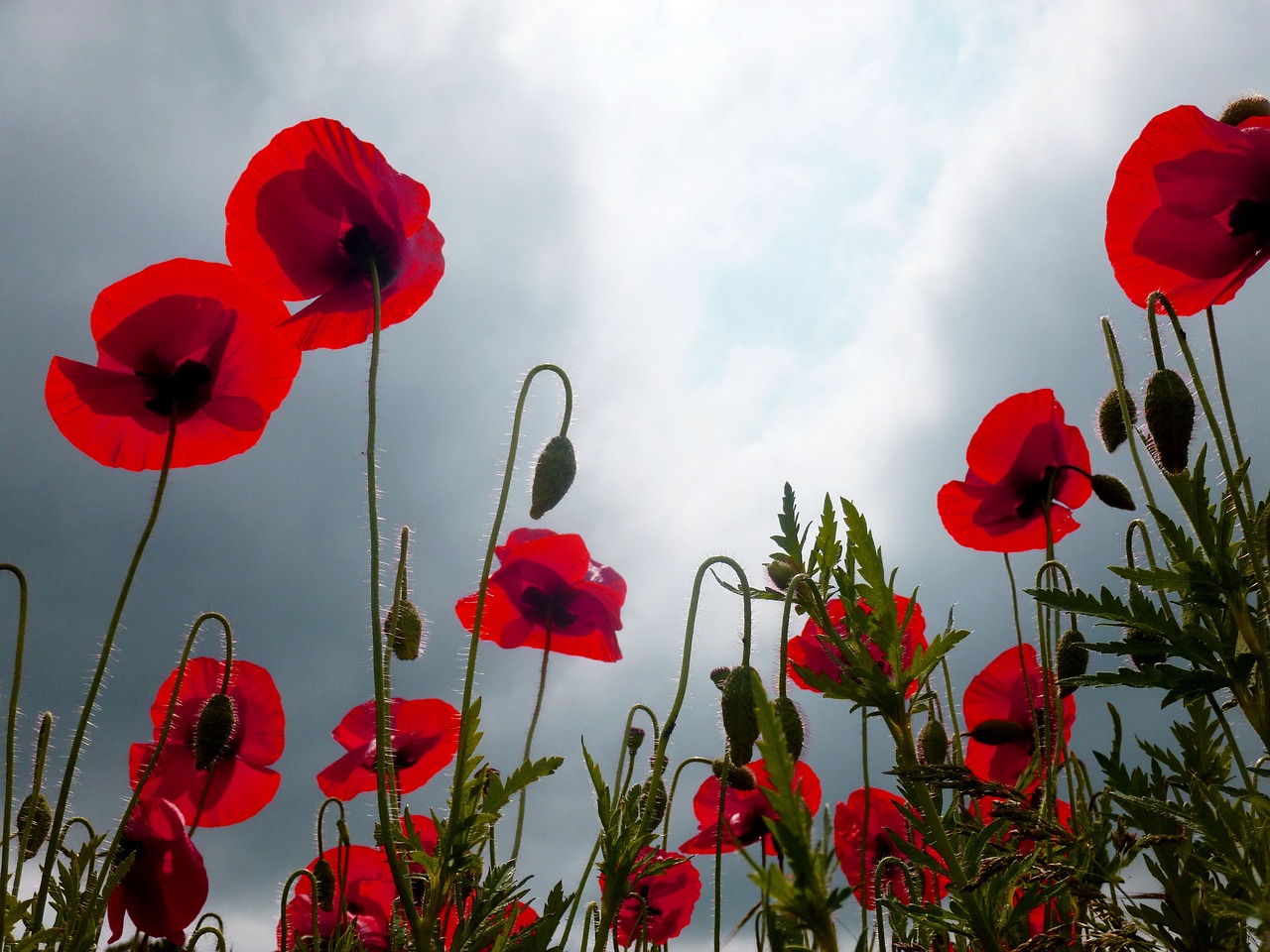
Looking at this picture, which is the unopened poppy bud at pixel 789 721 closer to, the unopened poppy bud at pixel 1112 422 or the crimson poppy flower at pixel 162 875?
the unopened poppy bud at pixel 1112 422

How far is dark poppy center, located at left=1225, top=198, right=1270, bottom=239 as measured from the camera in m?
2.40

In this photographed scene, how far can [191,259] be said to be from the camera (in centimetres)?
268

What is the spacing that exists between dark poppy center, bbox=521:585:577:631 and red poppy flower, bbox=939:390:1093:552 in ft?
4.66

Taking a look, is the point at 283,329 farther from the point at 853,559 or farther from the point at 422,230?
the point at 853,559

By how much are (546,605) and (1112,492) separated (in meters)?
1.90

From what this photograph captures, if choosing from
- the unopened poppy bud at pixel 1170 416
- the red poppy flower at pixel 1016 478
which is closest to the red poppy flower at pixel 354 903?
the red poppy flower at pixel 1016 478

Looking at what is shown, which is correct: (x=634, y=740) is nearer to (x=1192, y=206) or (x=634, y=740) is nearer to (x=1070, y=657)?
(x=1070, y=657)

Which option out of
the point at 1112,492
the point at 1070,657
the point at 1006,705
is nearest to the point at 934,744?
the point at 1070,657

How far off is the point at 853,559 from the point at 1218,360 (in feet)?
3.63

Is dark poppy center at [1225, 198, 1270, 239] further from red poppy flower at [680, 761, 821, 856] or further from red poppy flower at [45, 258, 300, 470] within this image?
red poppy flower at [45, 258, 300, 470]

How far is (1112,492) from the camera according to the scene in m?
2.86

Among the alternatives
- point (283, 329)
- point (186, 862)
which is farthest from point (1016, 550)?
point (186, 862)

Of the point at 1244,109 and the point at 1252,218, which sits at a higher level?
the point at 1244,109

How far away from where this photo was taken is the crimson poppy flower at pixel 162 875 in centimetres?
263
